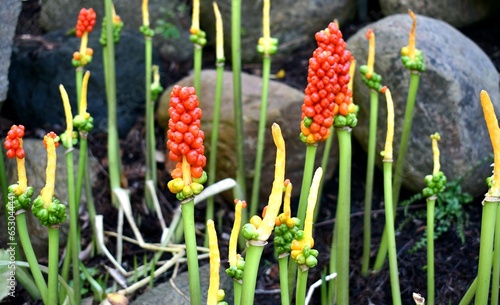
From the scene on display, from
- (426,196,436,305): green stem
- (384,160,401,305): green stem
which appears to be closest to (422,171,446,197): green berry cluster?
(426,196,436,305): green stem

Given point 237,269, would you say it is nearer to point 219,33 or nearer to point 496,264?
→ point 496,264

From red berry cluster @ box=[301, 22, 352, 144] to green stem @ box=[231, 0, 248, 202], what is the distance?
103 centimetres

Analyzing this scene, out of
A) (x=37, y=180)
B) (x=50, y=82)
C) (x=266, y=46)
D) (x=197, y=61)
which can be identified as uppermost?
(x=266, y=46)

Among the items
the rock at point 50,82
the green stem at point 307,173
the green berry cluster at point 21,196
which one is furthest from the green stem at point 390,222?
the rock at point 50,82

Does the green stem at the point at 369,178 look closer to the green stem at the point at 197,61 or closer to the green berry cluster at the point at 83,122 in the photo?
the green stem at the point at 197,61

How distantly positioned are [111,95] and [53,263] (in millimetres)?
1193

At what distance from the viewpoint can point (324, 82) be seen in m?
2.01

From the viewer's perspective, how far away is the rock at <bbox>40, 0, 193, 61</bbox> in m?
4.61

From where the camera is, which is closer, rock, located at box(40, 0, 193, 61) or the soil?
the soil

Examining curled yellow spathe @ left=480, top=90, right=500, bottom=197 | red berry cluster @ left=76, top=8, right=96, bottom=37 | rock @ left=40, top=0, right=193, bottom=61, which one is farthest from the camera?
rock @ left=40, top=0, right=193, bottom=61

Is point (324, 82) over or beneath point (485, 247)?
over

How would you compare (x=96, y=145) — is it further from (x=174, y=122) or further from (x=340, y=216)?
(x=174, y=122)

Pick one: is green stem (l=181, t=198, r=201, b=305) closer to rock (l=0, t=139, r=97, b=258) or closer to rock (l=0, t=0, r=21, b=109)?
rock (l=0, t=139, r=97, b=258)

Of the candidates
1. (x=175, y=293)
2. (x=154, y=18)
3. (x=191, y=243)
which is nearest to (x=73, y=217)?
(x=175, y=293)
